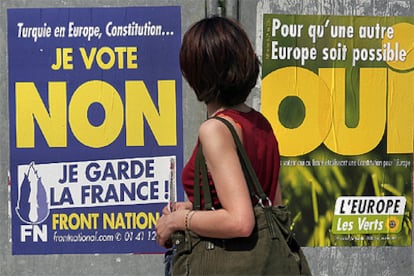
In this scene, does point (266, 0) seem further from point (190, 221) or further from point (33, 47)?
point (190, 221)

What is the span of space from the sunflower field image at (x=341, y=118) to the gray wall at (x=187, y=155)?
61 millimetres

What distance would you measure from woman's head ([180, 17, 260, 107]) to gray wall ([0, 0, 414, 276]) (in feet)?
8.16

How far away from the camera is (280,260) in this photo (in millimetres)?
2553

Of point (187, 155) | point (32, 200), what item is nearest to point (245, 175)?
point (187, 155)

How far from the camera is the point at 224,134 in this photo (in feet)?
8.14

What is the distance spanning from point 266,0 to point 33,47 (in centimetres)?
145

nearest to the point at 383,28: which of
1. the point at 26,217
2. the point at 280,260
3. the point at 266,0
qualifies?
the point at 266,0

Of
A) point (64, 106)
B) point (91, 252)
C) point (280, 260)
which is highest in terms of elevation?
point (64, 106)

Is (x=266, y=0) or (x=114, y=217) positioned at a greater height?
(x=266, y=0)

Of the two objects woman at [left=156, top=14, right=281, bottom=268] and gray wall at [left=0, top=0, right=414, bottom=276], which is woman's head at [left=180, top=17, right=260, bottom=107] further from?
gray wall at [left=0, top=0, right=414, bottom=276]

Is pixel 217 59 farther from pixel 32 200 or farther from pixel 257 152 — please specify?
pixel 32 200

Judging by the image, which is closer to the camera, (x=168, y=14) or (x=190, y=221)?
(x=190, y=221)

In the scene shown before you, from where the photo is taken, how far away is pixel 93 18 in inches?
199

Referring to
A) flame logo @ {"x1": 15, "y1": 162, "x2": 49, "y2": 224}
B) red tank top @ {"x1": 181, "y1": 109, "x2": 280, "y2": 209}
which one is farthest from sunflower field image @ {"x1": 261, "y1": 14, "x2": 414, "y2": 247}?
red tank top @ {"x1": 181, "y1": 109, "x2": 280, "y2": 209}
